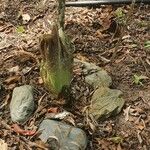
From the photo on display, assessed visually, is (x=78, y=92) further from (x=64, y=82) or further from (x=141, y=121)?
(x=141, y=121)

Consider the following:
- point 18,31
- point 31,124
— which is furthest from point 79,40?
point 31,124

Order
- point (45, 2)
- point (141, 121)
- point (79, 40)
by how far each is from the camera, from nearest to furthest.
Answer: point (141, 121) < point (79, 40) < point (45, 2)

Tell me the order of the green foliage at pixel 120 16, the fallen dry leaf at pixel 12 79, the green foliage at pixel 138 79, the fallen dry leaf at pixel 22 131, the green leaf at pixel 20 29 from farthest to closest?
the green foliage at pixel 120 16 → the green leaf at pixel 20 29 → the green foliage at pixel 138 79 → the fallen dry leaf at pixel 12 79 → the fallen dry leaf at pixel 22 131

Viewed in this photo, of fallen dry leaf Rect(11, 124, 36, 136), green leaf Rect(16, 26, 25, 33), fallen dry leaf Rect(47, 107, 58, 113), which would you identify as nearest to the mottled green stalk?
fallen dry leaf Rect(47, 107, 58, 113)

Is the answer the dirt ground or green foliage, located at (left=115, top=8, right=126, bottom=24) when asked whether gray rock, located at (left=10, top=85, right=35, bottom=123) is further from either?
green foliage, located at (left=115, top=8, right=126, bottom=24)

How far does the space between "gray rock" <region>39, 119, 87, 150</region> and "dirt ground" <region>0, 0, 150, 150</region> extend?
94 mm

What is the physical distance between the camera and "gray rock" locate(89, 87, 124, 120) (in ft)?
10.6

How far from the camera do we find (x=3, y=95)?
132 inches

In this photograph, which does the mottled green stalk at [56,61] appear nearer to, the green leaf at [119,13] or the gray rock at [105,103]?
the gray rock at [105,103]

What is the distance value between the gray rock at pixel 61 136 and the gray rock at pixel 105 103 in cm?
27

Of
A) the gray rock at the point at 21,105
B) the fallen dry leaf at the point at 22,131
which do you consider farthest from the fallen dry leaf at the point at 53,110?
the fallen dry leaf at the point at 22,131

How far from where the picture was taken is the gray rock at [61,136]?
2.95 metres

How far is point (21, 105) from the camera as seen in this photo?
10.3 ft

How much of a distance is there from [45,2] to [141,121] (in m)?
1.91
